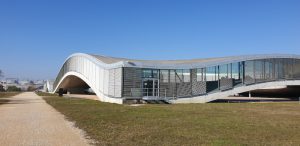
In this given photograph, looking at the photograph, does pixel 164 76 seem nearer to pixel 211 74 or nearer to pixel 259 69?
pixel 211 74

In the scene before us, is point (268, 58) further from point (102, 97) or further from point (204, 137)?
point (204, 137)

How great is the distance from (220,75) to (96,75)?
19040mm

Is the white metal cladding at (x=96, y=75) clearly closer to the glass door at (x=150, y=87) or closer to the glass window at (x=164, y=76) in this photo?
the glass door at (x=150, y=87)

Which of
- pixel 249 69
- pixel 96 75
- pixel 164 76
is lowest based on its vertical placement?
pixel 164 76

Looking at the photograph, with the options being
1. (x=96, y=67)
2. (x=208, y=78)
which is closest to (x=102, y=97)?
(x=96, y=67)

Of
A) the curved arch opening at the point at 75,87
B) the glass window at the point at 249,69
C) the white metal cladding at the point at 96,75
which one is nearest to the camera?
the white metal cladding at the point at 96,75

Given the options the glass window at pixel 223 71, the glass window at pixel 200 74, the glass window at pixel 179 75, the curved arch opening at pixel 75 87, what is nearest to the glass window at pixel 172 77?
the glass window at pixel 179 75

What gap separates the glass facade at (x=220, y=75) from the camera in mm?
40188

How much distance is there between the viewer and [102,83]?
48.0m

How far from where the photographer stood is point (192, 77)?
4178 centimetres

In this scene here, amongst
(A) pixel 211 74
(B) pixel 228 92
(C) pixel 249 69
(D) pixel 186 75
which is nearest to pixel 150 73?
(D) pixel 186 75

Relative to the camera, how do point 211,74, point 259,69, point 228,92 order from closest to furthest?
point 211,74 < point 228,92 < point 259,69

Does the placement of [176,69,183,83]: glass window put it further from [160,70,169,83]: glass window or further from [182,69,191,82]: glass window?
[160,70,169,83]: glass window

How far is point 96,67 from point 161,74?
1628cm
